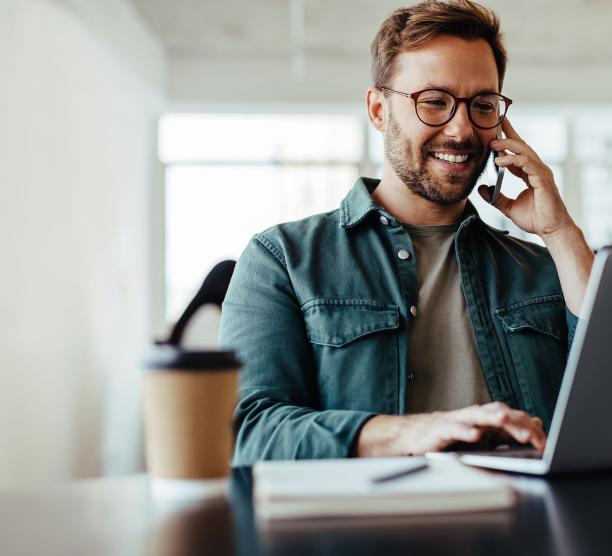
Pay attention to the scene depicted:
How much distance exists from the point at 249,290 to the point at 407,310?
0.96 ft

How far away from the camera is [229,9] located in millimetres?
4996

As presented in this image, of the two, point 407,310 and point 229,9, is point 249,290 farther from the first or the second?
point 229,9

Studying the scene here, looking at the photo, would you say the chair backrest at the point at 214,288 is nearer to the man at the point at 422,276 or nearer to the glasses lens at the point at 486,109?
the man at the point at 422,276

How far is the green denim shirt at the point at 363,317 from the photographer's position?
4.69 ft

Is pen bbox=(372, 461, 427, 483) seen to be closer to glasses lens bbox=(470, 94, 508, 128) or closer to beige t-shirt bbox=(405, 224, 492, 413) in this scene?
beige t-shirt bbox=(405, 224, 492, 413)

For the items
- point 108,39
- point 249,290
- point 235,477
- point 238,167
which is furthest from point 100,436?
point 235,477

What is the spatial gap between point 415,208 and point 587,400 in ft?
3.31

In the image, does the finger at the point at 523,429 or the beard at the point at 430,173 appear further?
the beard at the point at 430,173

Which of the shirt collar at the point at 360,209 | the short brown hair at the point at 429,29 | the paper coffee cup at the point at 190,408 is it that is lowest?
the paper coffee cup at the point at 190,408

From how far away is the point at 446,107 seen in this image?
1.65 meters

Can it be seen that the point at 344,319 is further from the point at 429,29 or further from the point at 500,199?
the point at 429,29

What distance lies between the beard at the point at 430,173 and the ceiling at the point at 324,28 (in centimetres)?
341

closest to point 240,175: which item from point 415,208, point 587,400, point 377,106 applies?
point 377,106

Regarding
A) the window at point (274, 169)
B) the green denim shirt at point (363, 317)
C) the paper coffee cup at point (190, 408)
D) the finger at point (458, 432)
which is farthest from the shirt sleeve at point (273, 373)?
the window at point (274, 169)
